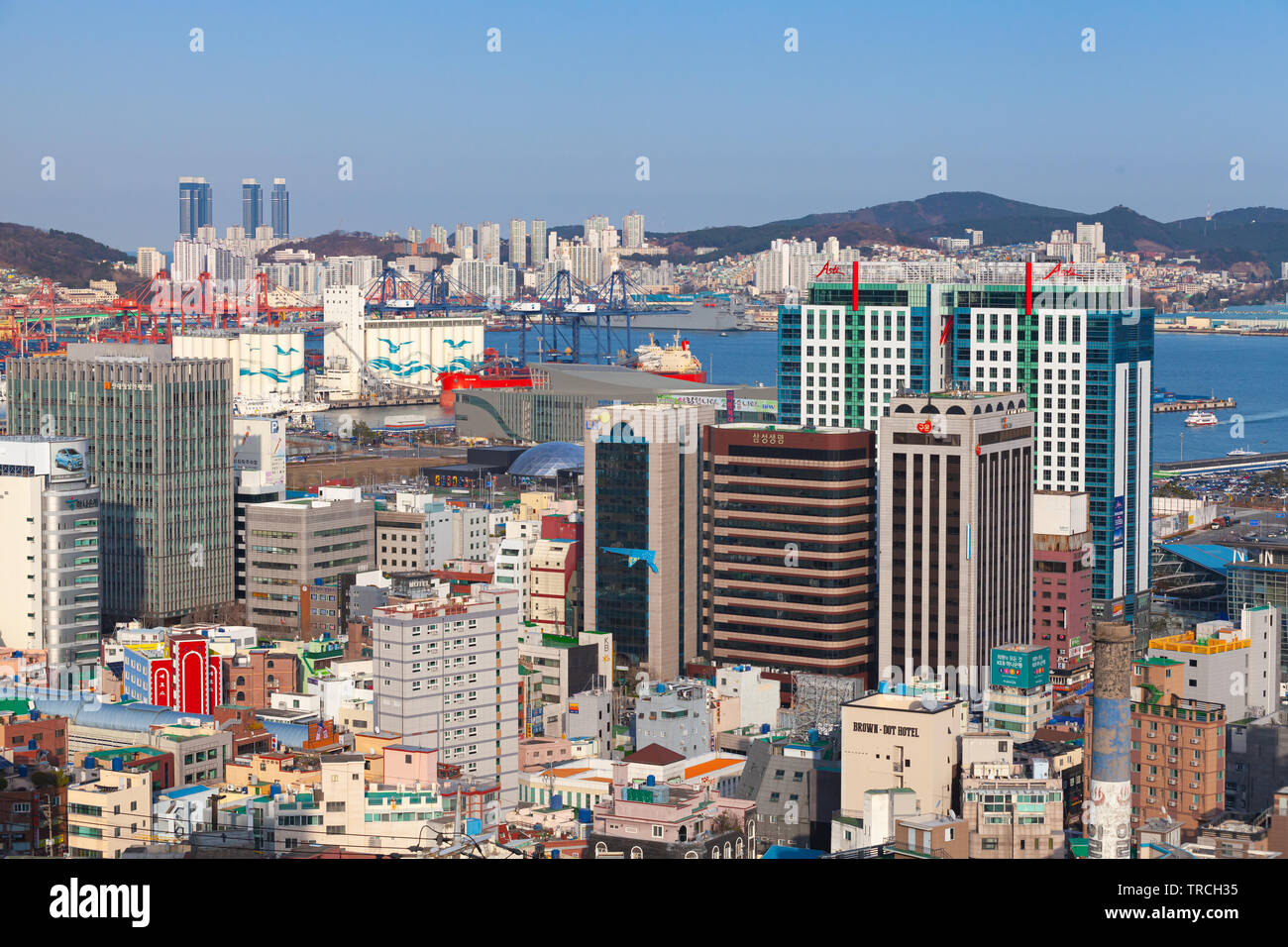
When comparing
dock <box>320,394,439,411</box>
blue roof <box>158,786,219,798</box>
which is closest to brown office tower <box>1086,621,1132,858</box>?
blue roof <box>158,786,219,798</box>

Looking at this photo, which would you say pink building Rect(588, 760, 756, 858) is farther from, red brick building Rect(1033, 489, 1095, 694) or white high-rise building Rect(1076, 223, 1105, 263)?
white high-rise building Rect(1076, 223, 1105, 263)

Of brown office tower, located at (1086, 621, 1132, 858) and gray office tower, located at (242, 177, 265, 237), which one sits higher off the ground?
gray office tower, located at (242, 177, 265, 237)

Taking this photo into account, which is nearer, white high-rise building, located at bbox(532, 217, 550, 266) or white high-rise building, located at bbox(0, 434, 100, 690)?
white high-rise building, located at bbox(0, 434, 100, 690)

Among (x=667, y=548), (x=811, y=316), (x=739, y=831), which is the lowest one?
(x=739, y=831)

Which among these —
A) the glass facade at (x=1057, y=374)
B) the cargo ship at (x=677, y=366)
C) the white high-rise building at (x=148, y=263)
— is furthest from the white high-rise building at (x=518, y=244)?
the glass facade at (x=1057, y=374)

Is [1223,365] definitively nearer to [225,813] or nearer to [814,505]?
[814,505]
